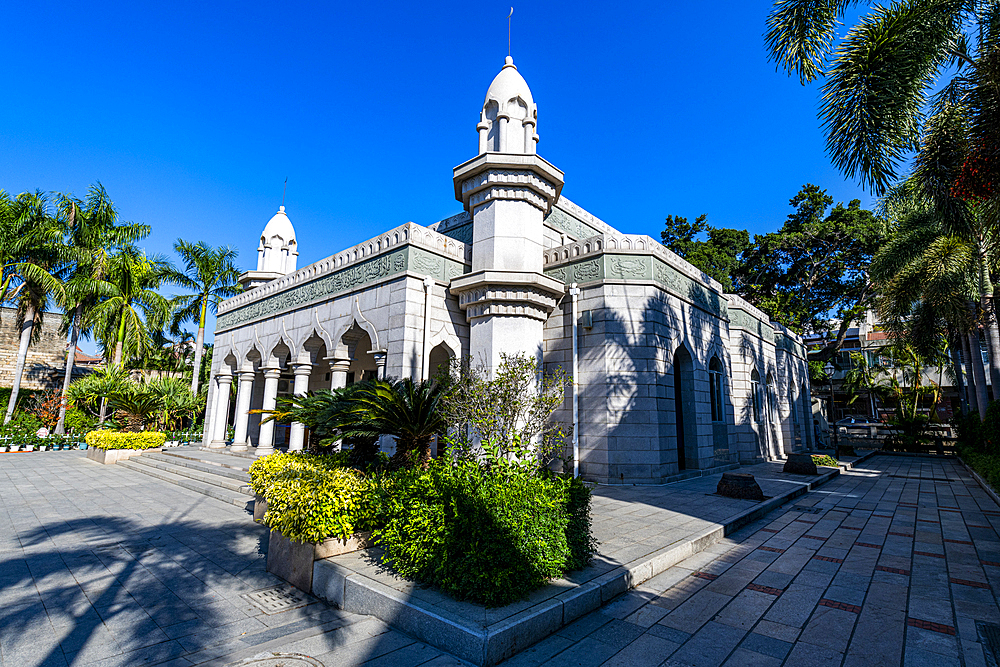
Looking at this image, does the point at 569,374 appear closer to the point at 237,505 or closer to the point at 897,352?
the point at 237,505

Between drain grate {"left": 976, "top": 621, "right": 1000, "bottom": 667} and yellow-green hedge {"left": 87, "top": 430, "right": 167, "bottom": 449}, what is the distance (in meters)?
23.0

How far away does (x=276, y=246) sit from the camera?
20.0 m

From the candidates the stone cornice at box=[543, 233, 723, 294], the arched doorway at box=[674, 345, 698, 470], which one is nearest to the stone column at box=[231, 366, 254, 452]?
the stone cornice at box=[543, 233, 723, 294]

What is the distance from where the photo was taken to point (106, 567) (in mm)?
6023

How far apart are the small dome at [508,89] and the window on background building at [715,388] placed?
9.82 metres

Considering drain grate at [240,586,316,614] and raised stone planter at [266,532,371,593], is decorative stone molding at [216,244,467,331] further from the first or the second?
drain grate at [240,586,316,614]

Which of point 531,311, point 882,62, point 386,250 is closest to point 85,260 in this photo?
point 386,250

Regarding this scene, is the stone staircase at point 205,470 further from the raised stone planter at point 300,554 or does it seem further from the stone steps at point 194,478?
the raised stone planter at point 300,554

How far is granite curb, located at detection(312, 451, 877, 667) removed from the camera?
3.71 m

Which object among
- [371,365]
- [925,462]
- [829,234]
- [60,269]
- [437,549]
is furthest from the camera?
[829,234]

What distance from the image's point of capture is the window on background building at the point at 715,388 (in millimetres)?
15281

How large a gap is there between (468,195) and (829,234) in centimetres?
2806

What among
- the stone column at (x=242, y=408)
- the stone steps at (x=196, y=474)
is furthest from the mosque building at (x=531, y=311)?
Result: the stone column at (x=242, y=408)

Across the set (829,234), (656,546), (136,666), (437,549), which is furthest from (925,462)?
(136,666)
